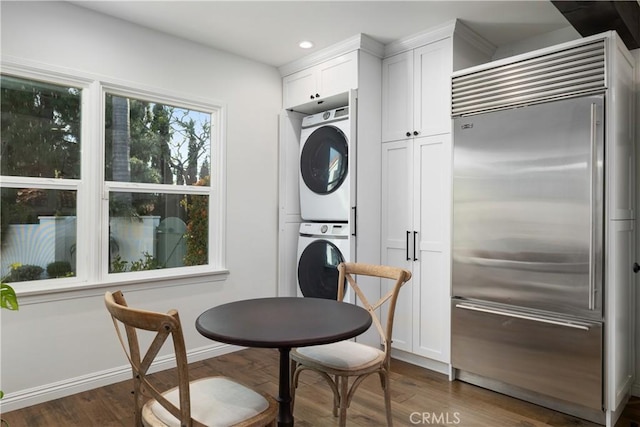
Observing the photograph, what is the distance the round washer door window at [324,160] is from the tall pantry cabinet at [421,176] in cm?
37

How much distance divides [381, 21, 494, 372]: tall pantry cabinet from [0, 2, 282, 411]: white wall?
116 centimetres

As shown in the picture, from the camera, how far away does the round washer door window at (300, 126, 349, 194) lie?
11.2 ft

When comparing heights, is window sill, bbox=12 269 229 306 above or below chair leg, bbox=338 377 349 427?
above

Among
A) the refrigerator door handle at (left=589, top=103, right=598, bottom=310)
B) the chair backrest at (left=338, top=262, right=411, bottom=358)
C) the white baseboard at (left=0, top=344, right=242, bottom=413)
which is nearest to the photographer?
the chair backrest at (left=338, top=262, right=411, bottom=358)

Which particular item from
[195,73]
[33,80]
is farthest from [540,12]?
[33,80]

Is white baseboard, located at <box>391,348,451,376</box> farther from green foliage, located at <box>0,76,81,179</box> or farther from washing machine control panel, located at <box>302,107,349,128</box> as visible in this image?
green foliage, located at <box>0,76,81,179</box>

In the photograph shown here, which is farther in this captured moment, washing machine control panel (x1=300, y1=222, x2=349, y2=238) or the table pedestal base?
washing machine control panel (x1=300, y1=222, x2=349, y2=238)

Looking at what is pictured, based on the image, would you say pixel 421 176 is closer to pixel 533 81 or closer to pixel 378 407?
pixel 533 81

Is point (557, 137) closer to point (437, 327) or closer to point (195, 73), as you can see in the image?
point (437, 327)

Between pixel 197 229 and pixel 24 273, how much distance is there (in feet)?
4.06

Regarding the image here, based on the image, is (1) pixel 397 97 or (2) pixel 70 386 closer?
(2) pixel 70 386

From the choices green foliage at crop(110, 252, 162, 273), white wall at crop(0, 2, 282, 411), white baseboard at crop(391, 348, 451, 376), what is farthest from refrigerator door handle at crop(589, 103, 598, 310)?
green foliage at crop(110, 252, 162, 273)

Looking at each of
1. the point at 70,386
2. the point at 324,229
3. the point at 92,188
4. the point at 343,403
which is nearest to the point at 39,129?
the point at 92,188

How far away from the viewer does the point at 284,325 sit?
5.57ft
